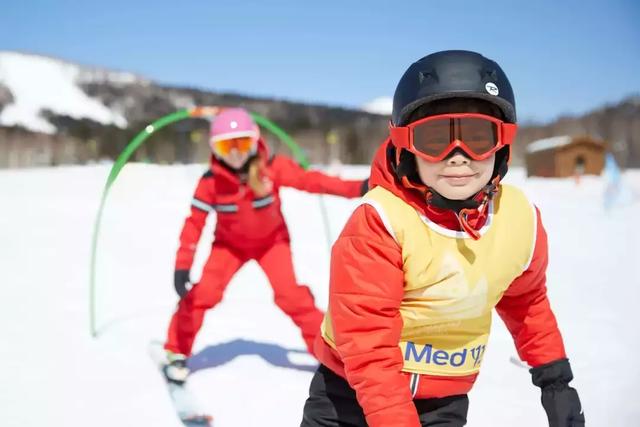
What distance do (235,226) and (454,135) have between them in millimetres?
2742

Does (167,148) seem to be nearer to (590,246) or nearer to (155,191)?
(155,191)

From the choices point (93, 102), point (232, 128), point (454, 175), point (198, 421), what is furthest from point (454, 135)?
point (93, 102)

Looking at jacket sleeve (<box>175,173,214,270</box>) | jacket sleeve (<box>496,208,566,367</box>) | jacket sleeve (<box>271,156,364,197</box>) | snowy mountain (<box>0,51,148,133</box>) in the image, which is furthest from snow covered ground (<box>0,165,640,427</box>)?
snowy mountain (<box>0,51,148,133</box>)

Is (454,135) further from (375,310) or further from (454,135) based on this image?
(375,310)

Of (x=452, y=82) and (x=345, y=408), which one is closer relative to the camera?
(x=452, y=82)

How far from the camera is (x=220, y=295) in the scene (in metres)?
4.32

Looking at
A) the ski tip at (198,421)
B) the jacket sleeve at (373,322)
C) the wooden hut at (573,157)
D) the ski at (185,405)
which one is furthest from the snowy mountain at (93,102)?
the jacket sleeve at (373,322)

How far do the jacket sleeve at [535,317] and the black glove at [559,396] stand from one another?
27 mm

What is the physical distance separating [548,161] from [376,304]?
25019 millimetres

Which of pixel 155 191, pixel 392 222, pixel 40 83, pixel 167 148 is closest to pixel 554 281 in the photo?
pixel 392 222

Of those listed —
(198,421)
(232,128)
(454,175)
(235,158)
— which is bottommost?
(198,421)

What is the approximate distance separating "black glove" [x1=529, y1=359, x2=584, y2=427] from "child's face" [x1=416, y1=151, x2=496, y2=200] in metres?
0.64

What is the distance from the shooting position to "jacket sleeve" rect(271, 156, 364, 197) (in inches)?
156

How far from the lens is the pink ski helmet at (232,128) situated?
4.17m
